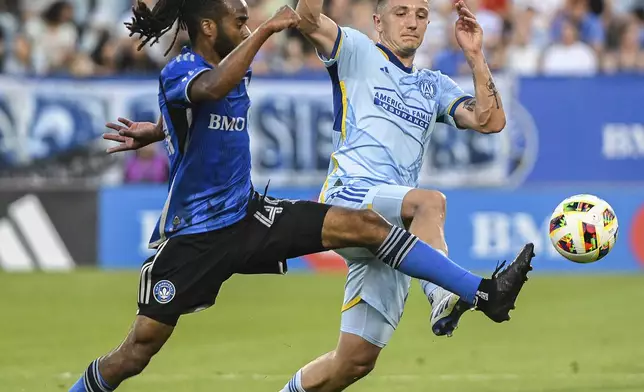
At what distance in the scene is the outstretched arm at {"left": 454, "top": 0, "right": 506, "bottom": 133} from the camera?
7320 mm

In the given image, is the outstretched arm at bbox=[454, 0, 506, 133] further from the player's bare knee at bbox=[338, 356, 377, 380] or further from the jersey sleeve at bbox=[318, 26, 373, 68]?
the player's bare knee at bbox=[338, 356, 377, 380]

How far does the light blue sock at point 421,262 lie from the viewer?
6.63 m

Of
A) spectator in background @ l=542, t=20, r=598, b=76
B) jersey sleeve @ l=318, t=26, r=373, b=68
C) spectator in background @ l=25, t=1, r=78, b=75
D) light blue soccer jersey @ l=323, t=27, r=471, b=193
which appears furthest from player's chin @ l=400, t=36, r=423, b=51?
spectator in background @ l=25, t=1, r=78, b=75

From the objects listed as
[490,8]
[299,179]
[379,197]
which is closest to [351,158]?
[379,197]

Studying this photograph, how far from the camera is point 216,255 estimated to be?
681cm

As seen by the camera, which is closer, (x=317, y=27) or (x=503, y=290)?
(x=503, y=290)

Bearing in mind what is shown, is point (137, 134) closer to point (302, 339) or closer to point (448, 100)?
point (448, 100)

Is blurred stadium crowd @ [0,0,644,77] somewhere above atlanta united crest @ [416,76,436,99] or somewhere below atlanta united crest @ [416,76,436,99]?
below

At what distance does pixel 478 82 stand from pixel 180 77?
1.79m

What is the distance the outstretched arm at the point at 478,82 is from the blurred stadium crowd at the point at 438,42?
9931mm

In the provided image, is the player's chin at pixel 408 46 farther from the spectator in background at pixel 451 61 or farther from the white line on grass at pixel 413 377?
the spectator in background at pixel 451 61

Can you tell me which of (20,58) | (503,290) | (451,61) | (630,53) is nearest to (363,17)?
(451,61)

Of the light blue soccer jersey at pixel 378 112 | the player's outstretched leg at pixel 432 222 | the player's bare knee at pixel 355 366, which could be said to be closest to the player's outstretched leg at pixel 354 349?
the player's bare knee at pixel 355 366

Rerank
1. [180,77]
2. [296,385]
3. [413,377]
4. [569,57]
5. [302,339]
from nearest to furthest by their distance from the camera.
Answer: [180,77] → [296,385] → [413,377] → [302,339] → [569,57]
